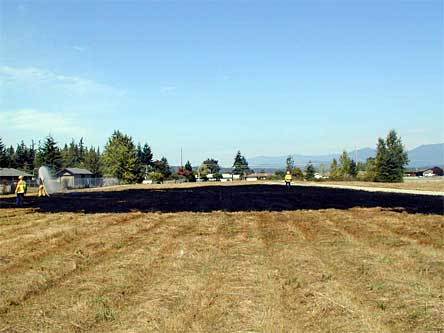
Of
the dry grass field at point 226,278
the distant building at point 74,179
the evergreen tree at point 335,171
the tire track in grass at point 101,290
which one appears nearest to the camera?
the dry grass field at point 226,278

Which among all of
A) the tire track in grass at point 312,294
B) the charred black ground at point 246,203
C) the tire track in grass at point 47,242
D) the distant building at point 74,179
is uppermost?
the distant building at point 74,179

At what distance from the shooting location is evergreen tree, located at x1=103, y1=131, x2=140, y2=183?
96.1 meters

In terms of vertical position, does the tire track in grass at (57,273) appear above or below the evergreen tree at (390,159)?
below

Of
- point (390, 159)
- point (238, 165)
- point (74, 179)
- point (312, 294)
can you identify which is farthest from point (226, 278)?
point (238, 165)

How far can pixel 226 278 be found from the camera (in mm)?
8195

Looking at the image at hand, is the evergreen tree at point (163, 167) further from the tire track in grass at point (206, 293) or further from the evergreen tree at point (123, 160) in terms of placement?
the tire track in grass at point (206, 293)

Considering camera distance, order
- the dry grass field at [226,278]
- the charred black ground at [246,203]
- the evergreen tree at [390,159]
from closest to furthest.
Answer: the dry grass field at [226,278] < the charred black ground at [246,203] < the evergreen tree at [390,159]

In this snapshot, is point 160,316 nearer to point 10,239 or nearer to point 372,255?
point 372,255

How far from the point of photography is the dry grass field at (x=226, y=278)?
19.9ft

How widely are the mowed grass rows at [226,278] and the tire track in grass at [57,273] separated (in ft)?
0.07

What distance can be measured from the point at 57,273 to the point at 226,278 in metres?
3.22

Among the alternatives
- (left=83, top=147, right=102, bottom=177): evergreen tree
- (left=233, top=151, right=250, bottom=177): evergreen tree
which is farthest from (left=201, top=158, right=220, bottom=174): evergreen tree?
(left=83, top=147, right=102, bottom=177): evergreen tree

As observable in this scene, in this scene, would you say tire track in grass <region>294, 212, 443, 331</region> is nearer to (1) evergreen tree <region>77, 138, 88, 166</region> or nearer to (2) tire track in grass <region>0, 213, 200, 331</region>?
(2) tire track in grass <region>0, 213, 200, 331</region>

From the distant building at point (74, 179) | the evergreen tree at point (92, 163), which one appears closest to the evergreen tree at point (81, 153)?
the evergreen tree at point (92, 163)
